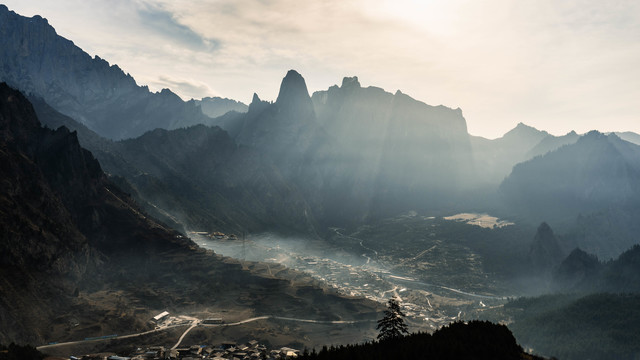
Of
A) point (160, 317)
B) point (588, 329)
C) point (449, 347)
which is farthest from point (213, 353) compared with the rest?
point (588, 329)

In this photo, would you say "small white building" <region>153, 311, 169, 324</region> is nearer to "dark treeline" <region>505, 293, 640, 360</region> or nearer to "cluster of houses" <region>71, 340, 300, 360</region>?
"cluster of houses" <region>71, 340, 300, 360</region>

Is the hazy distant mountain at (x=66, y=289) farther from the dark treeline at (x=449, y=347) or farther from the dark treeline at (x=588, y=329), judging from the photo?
the dark treeline at (x=449, y=347)

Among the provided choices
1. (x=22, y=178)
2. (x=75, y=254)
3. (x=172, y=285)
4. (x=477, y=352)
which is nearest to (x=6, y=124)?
(x=22, y=178)

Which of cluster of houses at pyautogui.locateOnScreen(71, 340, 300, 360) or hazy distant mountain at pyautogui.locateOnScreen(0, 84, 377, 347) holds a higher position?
hazy distant mountain at pyautogui.locateOnScreen(0, 84, 377, 347)

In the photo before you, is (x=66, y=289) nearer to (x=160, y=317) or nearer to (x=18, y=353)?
(x=160, y=317)

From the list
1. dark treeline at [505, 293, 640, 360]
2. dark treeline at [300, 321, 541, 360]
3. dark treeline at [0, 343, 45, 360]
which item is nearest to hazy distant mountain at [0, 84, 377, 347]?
dark treeline at [0, 343, 45, 360]

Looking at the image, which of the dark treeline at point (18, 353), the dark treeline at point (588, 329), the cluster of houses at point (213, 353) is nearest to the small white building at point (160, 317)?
the cluster of houses at point (213, 353)

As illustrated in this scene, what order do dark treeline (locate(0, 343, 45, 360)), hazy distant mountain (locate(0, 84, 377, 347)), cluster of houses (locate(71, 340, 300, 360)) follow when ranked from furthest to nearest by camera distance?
hazy distant mountain (locate(0, 84, 377, 347)), cluster of houses (locate(71, 340, 300, 360)), dark treeline (locate(0, 343, 45, 360))
